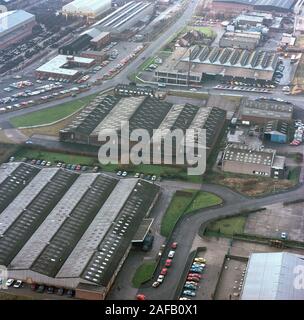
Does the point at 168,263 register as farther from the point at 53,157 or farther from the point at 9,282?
the point at 53,157

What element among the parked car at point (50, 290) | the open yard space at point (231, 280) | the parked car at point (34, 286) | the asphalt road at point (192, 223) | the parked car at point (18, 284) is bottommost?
the parked car at point (18, 284)

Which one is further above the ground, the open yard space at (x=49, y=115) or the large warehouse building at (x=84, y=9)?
the large warehouse building at (x=84, y=9)

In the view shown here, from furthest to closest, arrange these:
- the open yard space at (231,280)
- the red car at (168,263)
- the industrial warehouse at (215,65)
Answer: the industrial warehouse at (215,65) < the red car at (168,263) < the open yard space at (231,280)

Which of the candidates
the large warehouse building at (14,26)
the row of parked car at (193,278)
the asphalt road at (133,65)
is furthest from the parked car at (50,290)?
the large warehouse building at (14,26)

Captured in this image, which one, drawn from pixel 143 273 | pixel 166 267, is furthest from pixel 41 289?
pixel 166 267

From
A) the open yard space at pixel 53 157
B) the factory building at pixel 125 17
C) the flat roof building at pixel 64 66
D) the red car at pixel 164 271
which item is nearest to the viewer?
the red car at pixel 164 271

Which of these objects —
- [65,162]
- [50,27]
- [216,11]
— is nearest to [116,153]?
[65,162]

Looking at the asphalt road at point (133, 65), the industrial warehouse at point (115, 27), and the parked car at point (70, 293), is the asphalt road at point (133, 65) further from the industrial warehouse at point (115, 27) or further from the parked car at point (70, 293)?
the parked car at point (70, 293)
